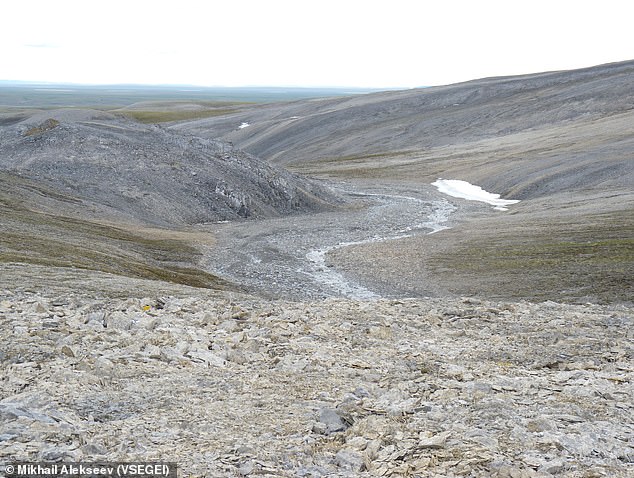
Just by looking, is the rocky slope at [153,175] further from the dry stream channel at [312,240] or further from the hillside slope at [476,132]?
the hillside slope at [476,132]

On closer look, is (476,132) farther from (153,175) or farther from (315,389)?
(315,389)

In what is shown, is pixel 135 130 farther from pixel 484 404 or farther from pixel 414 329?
pixel 484 404

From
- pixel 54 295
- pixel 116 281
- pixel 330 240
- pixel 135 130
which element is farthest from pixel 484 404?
pixel 135 130

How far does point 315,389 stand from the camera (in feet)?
49.6

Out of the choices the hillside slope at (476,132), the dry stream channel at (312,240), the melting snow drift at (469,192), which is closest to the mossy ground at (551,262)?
the dry stream channel at (312,240)

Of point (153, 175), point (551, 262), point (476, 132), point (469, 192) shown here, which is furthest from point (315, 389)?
point (476, 132)

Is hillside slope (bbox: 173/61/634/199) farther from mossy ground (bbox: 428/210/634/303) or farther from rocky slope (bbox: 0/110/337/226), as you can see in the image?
rocky slope (bbox: 0/110/337/226)

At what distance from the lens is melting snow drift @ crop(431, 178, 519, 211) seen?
8009 cm

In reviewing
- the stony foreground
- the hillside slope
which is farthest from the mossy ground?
the hillside slope

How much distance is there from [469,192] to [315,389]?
78272 millimetres

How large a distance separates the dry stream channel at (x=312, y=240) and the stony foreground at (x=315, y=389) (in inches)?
744

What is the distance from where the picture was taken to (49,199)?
58.8 m

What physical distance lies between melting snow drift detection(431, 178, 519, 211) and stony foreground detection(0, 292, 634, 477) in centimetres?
5726

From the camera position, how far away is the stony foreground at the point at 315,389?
11.5m
